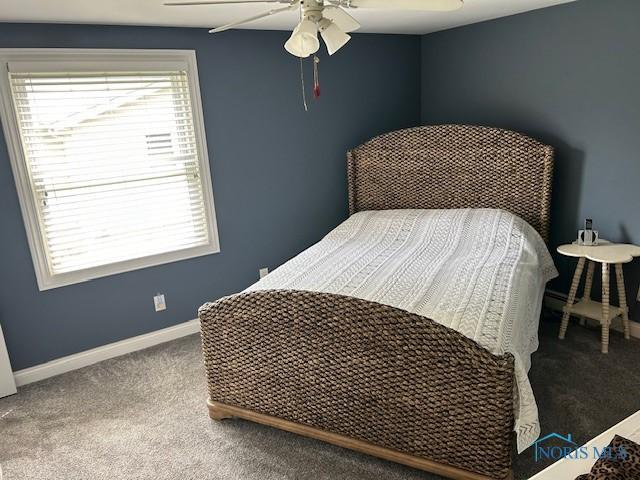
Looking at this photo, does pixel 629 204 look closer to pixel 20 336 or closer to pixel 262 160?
pixel 262 160

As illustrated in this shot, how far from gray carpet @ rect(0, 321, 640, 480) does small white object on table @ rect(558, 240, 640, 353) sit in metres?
0.17

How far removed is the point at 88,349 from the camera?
10.4 ft

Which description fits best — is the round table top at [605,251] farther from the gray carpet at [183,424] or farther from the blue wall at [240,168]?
the blue wall at [240,168]

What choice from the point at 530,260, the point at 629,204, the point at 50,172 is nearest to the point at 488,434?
the point at 530,260

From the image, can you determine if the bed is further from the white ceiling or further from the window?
the window

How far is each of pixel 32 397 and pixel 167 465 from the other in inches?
46.0

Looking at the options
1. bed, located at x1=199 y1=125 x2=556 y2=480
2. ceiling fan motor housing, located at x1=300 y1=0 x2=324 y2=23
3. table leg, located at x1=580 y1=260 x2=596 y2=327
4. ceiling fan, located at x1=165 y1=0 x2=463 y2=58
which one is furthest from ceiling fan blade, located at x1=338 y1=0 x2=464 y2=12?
table leg, located at x1=580 y1=260 x2=596 y2=327

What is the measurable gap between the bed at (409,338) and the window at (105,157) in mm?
1045

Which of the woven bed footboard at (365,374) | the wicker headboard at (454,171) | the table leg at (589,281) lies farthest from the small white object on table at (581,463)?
the wicker headboard at (454,171)

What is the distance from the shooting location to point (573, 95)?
10.3 ft

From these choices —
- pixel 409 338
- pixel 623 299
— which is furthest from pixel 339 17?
pixel 623 299

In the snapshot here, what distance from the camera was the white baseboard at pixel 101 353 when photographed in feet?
9.78

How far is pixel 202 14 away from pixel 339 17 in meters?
1.19

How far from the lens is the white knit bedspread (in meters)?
2.00
